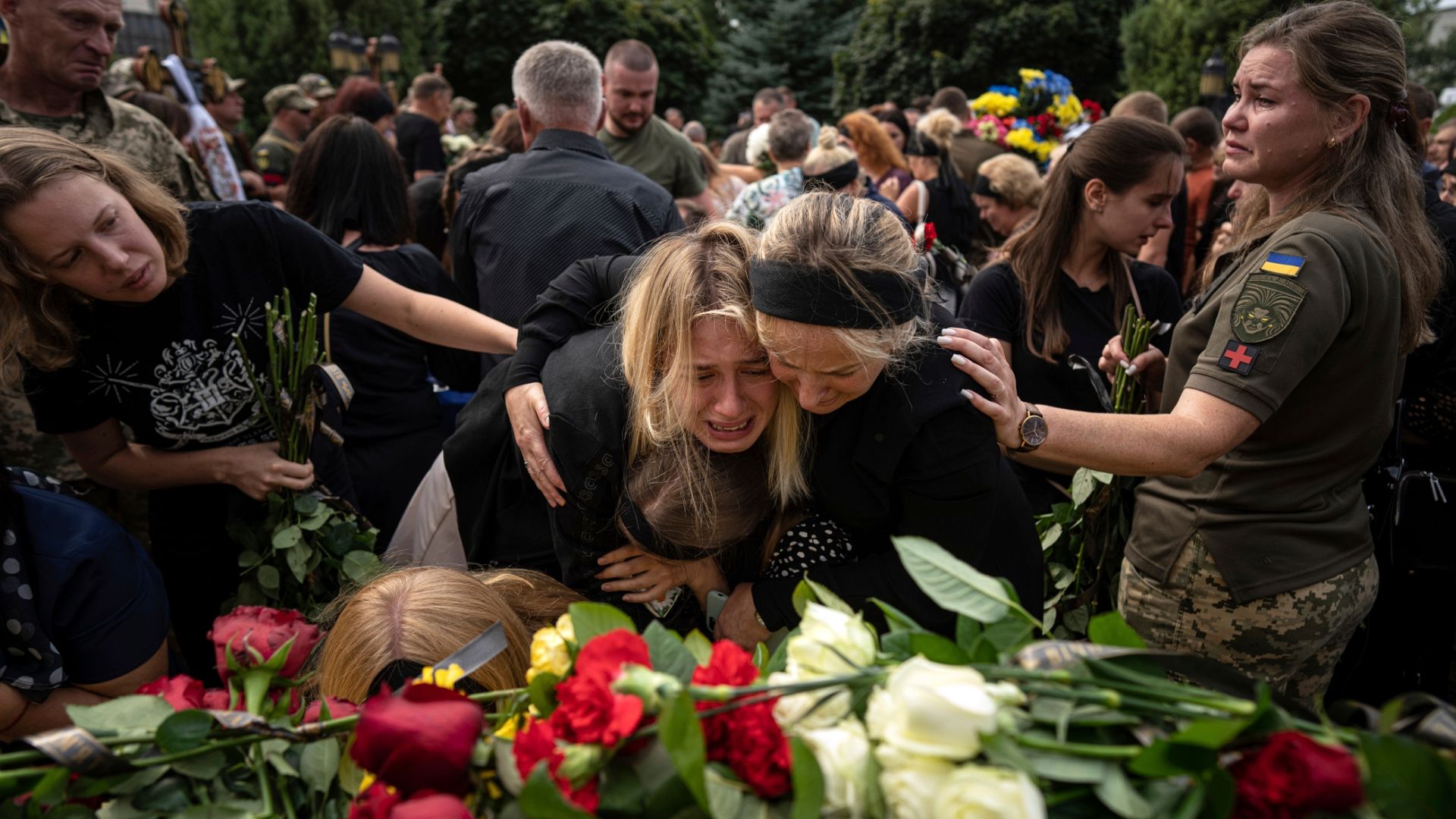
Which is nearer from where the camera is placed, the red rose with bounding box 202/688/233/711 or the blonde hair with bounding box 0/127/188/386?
the red rose with bounding box 202/688/233/711

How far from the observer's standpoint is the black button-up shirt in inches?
125

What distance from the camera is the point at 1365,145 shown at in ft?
6.04

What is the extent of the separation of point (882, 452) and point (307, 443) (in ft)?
4.93

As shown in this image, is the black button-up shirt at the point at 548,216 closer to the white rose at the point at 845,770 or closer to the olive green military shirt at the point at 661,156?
the olive green military shirt at the point at 661,156

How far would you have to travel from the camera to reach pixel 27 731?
5.57 feet

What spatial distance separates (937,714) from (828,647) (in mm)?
152

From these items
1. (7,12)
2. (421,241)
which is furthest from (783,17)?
(7,12)

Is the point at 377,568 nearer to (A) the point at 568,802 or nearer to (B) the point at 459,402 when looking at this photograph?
(B) the point at 459,402

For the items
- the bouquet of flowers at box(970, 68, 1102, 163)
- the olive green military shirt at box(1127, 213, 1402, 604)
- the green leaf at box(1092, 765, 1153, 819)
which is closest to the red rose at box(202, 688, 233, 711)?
the green leaf at box(1092, 765, 1153, 819)

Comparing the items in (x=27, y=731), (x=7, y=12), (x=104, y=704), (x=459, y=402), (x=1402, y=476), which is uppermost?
(x=7, y=12)

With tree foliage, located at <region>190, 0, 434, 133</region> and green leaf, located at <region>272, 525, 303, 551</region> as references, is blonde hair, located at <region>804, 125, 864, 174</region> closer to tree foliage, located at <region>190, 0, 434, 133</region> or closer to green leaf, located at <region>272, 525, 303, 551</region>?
green leaf, located at <region>272, 525, 303, 551</region>

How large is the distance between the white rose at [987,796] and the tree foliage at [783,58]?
23.0 meters

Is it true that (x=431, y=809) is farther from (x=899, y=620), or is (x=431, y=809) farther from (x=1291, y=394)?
(x=1291, y=394)

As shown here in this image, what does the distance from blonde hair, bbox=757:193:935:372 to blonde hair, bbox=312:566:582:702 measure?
71 cm
